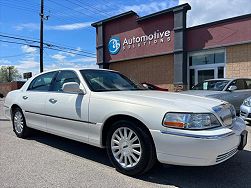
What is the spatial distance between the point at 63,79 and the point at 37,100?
2.33 feet

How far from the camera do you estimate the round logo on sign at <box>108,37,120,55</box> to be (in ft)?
68.9

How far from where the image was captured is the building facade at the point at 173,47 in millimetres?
15125

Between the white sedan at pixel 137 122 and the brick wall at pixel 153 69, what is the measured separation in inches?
512

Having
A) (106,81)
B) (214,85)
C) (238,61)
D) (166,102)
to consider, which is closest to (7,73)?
(238,61)

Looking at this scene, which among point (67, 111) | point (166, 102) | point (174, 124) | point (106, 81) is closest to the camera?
point (174, 124)

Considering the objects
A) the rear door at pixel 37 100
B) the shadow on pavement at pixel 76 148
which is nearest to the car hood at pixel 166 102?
the shadow on pavement at pixel 76 148

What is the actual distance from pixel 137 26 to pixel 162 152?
17021 millimetres

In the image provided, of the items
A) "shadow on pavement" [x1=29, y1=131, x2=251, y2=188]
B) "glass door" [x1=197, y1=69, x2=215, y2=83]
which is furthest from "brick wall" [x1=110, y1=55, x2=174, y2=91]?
"shadow on pavement" [x1=29, y1=131, x2=251, y2=188]

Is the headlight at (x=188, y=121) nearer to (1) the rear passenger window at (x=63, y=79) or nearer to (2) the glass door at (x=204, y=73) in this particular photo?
(1) the rear passenger window at (x=63, y=79)

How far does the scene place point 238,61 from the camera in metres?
15.0

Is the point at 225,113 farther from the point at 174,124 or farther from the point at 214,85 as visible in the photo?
the point at 214,85

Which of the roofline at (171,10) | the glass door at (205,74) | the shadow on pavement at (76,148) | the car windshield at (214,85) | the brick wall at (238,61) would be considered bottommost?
the shadow on pavement at (76,148)

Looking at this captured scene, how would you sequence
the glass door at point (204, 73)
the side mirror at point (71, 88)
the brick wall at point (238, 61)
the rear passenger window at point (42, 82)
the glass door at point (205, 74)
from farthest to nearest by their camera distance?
the glass door at point (205, 74) → the glass door at point (204, 73) → the brick wall at point (238, 61) → the rear passenger window at point (42, 82) → the side mirror at point (71, 88)

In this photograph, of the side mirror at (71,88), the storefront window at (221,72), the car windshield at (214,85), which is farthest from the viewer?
the storefront window at (221,72)
